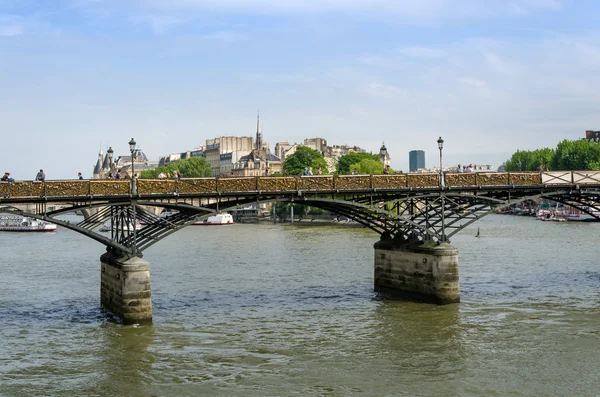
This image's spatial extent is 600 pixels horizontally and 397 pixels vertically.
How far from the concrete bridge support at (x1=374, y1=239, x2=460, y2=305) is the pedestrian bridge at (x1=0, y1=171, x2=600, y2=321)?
0.15 ft

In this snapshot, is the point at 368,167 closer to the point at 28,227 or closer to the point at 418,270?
the point at 28,227

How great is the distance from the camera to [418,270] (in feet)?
133

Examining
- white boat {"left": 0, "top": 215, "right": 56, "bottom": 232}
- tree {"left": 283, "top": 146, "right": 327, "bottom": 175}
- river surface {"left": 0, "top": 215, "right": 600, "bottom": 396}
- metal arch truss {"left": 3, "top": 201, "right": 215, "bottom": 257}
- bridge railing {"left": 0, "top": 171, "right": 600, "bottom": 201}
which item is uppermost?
tree {"left": 283, "top": 146, "right": 327, "bottom": 175}

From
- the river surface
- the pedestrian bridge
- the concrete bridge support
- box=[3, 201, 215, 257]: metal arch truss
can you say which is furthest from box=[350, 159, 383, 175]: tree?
box=[3, 201, 215, 257]: metal arch truss

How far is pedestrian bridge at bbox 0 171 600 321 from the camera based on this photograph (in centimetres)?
3303

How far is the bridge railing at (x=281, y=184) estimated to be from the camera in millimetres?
32500

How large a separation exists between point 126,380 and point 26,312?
14.4 meters

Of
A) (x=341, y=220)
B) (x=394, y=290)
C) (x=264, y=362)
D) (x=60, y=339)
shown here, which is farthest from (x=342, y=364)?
(x=341, y=220)

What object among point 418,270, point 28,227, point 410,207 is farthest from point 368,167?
point 418,270

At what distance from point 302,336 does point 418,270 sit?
399 inches

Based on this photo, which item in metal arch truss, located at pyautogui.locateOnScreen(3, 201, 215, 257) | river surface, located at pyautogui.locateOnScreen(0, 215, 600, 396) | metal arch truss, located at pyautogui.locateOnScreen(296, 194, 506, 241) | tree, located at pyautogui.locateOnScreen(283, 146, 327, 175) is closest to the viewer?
river surface, located at pyautogui.locateOnScreen(0, 215, 600, 396)

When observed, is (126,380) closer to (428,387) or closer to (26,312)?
(428,387)

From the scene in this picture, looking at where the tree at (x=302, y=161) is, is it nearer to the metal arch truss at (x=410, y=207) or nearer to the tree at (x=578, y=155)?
the tree at (x=578, y=155)

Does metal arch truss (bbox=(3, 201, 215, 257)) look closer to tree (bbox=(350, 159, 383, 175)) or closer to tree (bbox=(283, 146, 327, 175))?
tree (bbox=(350, 159, 383, 175))
